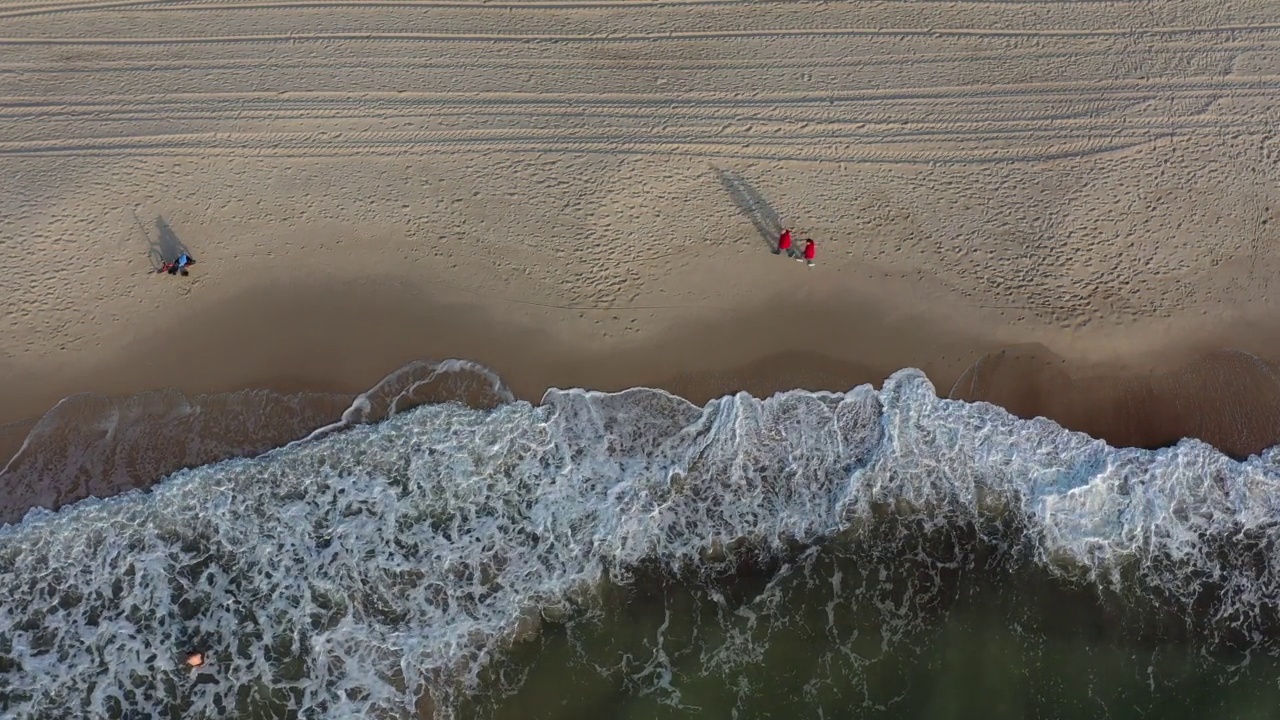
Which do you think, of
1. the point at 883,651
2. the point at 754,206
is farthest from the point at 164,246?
the point at 883,651

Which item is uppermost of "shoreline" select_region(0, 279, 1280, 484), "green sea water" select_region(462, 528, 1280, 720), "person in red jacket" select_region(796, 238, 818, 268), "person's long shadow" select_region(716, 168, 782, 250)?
"person's long shadow" select_region(716, 168, 782, 250)

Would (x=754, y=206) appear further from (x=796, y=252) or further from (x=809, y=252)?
(x=809, y=252)

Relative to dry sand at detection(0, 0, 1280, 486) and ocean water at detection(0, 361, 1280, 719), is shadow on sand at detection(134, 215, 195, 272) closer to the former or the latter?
dry sand at detection(0, 0, 1280, 486)

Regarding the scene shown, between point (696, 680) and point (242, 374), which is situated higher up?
point (242, 374)

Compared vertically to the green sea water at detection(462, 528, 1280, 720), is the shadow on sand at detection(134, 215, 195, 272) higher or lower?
higher

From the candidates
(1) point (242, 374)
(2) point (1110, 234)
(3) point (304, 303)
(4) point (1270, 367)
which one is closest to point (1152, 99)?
(2) point (1110, 234)

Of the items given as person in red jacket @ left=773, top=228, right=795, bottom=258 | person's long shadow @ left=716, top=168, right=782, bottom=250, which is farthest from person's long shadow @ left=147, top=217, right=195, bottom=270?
person in red jacket @ left=773, top=228, right=795, bottom=258

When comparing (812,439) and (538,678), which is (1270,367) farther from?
(538,678)
